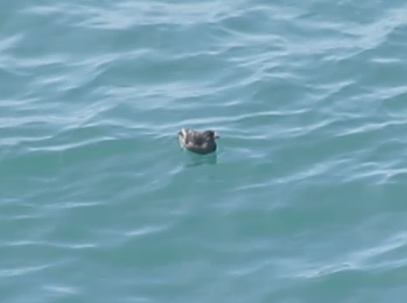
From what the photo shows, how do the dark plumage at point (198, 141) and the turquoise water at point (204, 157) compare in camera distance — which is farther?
the dark plumage at point (198, 141)

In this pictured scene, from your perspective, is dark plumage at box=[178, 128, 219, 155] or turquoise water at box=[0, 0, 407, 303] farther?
dark plumage at box=[178, 128, 219, 155]

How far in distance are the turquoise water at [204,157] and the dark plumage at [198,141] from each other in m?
0.32

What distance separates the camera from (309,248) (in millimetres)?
22594

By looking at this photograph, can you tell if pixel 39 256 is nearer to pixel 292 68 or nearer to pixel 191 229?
pixel 191 229

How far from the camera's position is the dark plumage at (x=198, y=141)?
24.7 meters

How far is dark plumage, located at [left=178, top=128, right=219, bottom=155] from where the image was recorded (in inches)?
973

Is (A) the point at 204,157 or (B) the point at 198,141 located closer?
(B) the point at 198,141

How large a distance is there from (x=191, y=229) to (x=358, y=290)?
114 inches

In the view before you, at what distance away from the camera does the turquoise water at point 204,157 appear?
2209 cm

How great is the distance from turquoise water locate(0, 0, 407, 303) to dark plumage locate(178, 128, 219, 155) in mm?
316

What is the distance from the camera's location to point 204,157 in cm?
2522

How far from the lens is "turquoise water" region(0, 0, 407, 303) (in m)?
22.1

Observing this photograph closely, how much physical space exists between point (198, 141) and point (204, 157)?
640 mm

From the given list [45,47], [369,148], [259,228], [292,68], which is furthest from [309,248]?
[45,47]
